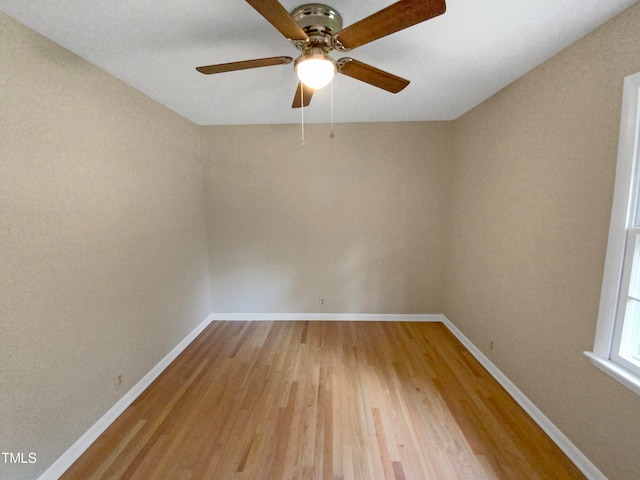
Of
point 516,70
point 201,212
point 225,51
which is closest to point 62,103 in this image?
point 225,51

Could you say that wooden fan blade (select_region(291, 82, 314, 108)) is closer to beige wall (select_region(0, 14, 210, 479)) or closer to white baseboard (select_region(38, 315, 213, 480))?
beige wall (select_region(0, 14, 210, 479))

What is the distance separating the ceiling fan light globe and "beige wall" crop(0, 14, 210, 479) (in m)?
1.41

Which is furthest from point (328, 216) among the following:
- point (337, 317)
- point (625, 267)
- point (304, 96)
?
point (625, 267)

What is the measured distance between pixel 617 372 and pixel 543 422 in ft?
2.36

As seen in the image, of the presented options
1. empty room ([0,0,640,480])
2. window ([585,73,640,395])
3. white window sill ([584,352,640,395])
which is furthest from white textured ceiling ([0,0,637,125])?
white window sill ([584,352,640,395])

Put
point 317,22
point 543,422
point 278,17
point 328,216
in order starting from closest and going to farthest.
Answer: point 278,17
point 317,22
point 543,422
point 328,216

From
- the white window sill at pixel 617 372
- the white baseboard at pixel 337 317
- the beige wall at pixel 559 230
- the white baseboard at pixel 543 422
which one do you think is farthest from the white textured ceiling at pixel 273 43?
the white baseboard at pixel 337 317

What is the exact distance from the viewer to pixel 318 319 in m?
3.42

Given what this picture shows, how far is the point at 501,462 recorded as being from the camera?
1.54 metres

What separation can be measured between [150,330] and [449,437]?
243 cm

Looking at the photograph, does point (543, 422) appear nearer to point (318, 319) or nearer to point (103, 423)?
point (318, 319)

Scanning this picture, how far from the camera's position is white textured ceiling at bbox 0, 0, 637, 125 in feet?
4.01

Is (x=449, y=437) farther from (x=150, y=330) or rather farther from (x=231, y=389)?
(x=150, y=330)

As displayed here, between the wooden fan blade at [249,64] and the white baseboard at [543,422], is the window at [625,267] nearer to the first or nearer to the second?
the white baseboard at [543,422]
